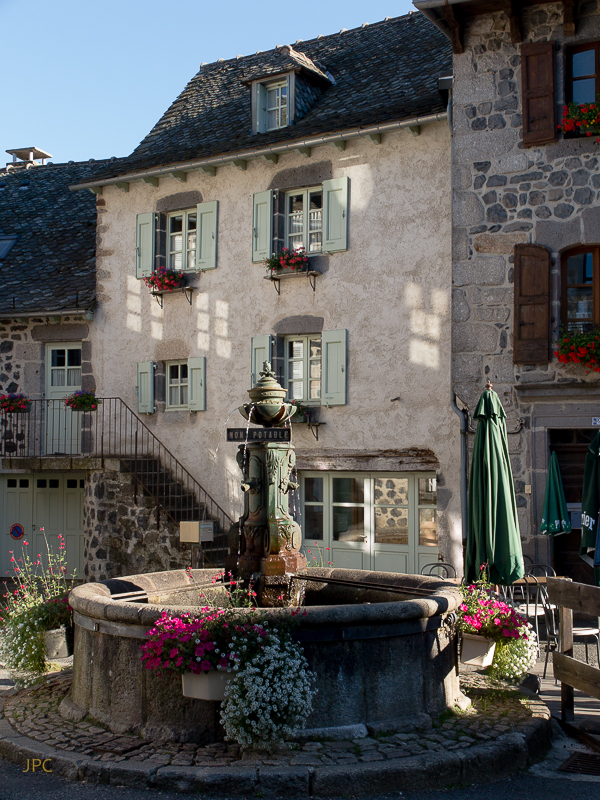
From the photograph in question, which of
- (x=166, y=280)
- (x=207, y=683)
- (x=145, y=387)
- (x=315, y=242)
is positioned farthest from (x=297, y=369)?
(x=207, y=683)

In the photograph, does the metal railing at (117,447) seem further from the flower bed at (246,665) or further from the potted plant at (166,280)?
the flower bed at (246,665)

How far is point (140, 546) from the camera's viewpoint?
13125 millimetres

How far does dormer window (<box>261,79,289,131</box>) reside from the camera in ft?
45.5

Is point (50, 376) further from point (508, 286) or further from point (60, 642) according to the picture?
point (60, 642)

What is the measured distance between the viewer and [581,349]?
9828mm

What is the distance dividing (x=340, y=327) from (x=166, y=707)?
Answer: 26.5 feet

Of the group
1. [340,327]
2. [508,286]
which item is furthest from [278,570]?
[340,327]

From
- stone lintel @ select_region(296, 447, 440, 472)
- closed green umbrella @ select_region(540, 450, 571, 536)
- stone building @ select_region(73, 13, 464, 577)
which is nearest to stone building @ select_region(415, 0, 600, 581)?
closed green umbrella @ select_region(540, 450, 571, 536)

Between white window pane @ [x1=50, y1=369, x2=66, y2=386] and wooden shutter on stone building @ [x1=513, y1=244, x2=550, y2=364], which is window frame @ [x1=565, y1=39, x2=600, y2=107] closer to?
wooden shutter on stone building @ [x1=513, y1=244, x2=550, y2=364]

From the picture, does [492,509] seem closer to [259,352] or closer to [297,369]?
[297,369]

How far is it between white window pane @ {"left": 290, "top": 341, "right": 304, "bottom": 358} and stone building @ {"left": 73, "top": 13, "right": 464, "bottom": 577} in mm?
22

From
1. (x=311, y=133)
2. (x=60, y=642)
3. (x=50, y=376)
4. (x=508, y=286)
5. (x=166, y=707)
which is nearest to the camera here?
(x=166, y=707)

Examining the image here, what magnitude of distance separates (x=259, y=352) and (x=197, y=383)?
4.24 ft

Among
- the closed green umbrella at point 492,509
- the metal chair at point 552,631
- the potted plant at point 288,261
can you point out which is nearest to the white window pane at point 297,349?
the potted plant at point 288,261
